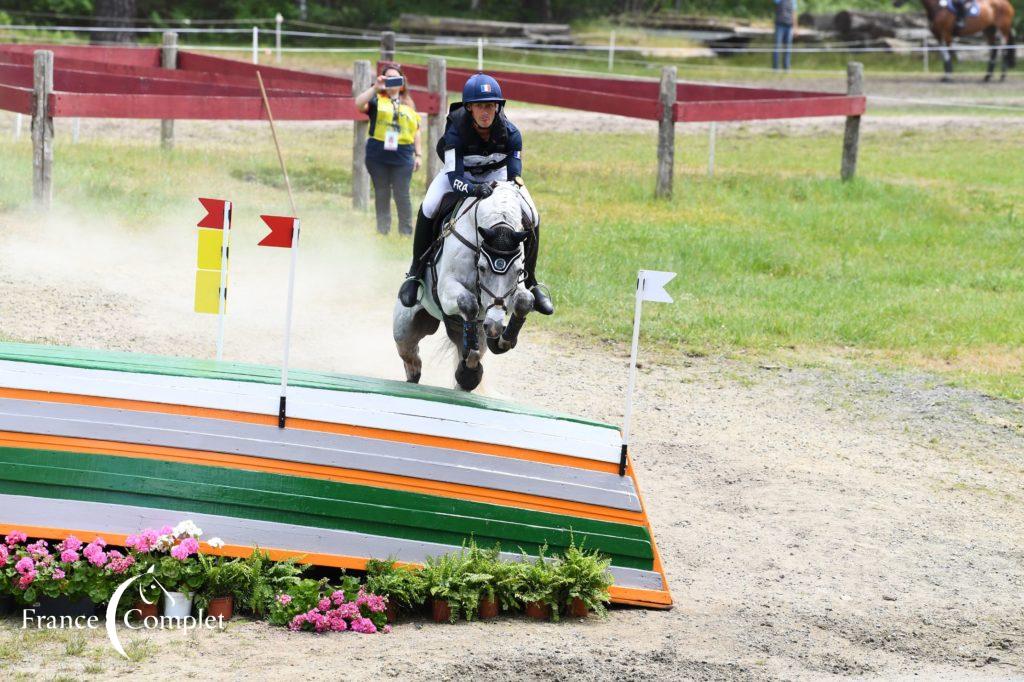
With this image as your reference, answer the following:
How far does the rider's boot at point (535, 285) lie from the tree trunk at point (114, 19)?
23231 mm

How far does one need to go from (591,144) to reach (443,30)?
1295cm

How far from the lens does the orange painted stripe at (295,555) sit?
6109 millimetres

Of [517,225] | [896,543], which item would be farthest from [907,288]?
[517,225]

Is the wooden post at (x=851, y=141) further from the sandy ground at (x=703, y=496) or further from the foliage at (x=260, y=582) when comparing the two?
the foliage at (x=260, y=582)

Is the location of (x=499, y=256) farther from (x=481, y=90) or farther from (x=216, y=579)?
(x=216, y=579)

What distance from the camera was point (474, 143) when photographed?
26.0 feet

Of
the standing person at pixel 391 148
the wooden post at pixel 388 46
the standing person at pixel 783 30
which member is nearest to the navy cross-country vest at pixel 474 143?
the standing person at pixel 391 148

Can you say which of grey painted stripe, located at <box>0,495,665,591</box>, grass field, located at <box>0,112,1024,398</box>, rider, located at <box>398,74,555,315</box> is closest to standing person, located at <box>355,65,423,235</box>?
grass field, located at <box>0,112,1024,398</box>

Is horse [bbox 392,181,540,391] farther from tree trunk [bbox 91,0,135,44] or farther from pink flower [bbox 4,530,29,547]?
tree trunk [bbox 91,0,135,44]

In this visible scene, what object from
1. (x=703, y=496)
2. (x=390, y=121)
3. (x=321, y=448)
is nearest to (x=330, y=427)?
(x=321, y=448)

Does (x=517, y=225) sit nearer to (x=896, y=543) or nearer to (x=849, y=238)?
(x=896, y=543)

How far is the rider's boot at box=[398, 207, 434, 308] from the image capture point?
8234mm

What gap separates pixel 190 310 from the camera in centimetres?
1190

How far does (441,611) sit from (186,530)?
1240mm
